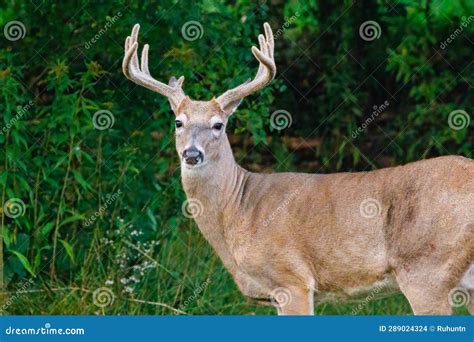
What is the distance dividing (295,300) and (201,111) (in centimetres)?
144

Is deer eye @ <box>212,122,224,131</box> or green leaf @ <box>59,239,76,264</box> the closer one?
deer eye @ <box>212,122,224,131</box>

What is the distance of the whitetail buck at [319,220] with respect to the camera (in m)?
8.18

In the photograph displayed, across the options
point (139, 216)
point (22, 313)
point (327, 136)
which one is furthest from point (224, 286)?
point (327, 136)

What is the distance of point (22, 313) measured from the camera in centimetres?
994

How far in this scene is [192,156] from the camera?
8.62 m

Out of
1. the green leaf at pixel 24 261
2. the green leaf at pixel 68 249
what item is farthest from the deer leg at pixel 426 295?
the green leaf at pixel 24 261

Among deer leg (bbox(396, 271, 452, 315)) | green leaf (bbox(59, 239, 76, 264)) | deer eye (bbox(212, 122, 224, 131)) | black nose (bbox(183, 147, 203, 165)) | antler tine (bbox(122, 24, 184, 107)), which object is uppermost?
deer leg (bbox(396, 271, 452, 315))

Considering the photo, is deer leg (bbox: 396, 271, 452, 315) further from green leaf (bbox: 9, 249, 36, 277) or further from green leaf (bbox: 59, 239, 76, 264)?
green leaf (bbox: 9, 249, 36, 277)

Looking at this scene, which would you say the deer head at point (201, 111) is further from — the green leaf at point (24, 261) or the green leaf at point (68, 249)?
the green leaf at point (24, 261)

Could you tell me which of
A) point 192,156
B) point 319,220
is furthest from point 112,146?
point 319,220

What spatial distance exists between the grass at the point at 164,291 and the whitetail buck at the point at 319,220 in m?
1.30

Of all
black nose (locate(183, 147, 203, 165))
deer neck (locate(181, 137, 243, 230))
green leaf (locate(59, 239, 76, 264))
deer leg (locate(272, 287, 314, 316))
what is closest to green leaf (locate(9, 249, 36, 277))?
green leaf (locate(59, 239, 76, 264))

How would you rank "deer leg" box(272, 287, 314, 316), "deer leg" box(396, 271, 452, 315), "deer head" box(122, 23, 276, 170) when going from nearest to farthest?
1. "deer leg" box(396, 271, 452, 315)
2. "deer leg" box(272, 287, 314, 316)
3. "deer head" box(122, 23, 276, 170)

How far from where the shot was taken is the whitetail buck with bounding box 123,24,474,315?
818 cm
